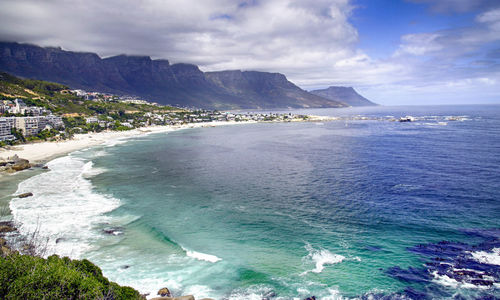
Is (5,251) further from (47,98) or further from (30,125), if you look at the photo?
(47,98)

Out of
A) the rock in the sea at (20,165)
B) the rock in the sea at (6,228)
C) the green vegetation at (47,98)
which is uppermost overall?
the green vegetation at (47,98)

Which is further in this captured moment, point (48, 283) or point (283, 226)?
point (283, 226)

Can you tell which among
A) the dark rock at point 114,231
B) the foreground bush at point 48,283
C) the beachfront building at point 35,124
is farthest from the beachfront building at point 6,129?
the foreground bush at point 48,283

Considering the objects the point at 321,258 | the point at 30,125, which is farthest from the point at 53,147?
the point at 321,258

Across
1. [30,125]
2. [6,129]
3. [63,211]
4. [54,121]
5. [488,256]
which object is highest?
[54,121]

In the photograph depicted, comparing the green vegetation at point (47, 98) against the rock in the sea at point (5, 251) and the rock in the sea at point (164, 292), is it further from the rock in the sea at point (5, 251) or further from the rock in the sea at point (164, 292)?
the rock in the sea at point (164, 292)
